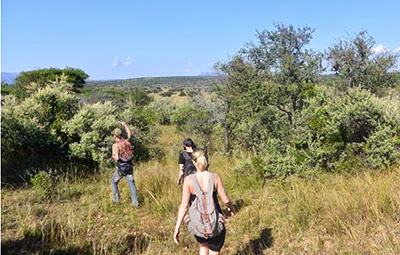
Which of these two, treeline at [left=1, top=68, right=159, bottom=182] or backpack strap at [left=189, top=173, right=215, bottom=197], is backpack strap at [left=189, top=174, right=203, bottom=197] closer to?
backpack strap at [left=189, top=173, right=215, bottom=197]

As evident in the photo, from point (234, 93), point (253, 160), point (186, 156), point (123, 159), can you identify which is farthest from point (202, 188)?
point (234, 93)

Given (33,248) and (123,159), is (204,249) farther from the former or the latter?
(123,159)

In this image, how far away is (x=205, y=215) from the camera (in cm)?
401

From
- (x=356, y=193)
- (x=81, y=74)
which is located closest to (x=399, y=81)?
(x=356, y=193)

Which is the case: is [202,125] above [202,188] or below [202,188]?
above

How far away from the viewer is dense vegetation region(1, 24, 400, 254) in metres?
5.56

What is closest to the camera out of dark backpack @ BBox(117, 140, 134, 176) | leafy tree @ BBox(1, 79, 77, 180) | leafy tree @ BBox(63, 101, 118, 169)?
dark backpack @ BBox(117, 140, 134, 176)

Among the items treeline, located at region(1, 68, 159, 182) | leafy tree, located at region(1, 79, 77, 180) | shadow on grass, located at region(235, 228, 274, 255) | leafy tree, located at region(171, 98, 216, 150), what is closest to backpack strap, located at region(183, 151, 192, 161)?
shadow on grass, located at region(235, 228, 274, 255)

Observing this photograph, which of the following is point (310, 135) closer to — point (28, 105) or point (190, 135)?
point (190, 135)

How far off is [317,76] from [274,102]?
1.47 metres

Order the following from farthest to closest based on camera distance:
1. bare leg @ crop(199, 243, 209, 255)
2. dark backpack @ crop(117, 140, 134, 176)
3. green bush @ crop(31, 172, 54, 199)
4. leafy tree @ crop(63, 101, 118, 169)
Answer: leafy tree @ crop(63, 101, 118, 169)
green bush @ crop(31, 172, 54, 199)
dark backpack @ crop(117, 140, 134, 176)
bare leg @ crop(199, 243, 209, 255)

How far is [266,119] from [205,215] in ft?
22.0

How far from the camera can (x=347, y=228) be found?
5.25m

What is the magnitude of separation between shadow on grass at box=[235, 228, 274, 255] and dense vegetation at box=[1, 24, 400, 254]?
21mm
